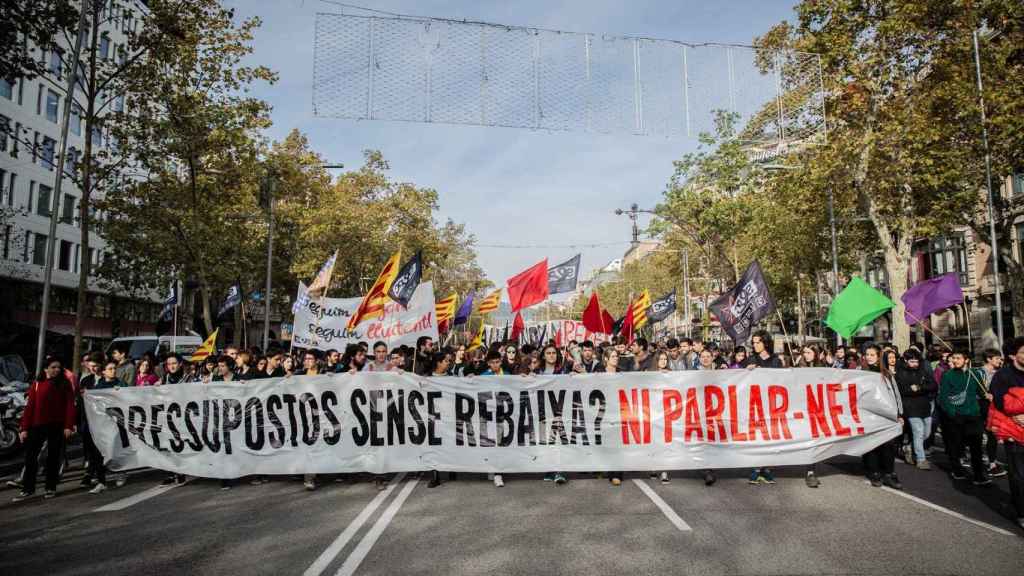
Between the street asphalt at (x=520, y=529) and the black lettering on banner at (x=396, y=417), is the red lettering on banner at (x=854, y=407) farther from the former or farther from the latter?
the black lettering on banner at (x=396, y=417)

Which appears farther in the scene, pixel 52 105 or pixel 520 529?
pixel 52 105

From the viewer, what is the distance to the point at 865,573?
5.13 m

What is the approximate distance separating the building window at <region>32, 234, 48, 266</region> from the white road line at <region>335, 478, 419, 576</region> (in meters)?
38.0

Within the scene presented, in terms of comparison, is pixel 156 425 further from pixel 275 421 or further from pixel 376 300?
pixel 376 300

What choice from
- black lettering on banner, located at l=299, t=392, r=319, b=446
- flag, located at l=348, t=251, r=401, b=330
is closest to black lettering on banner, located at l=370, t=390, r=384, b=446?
black lettering on banner, located at l=299, t=392, r=319, b=446

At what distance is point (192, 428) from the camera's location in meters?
9.27

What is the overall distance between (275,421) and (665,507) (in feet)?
16.2

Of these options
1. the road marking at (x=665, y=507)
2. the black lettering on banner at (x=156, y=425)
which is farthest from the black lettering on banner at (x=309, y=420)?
the road marking at (x=665, y=507)

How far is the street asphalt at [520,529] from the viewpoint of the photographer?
5.41 metres

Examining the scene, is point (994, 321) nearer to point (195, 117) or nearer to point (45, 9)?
point (195, 117)

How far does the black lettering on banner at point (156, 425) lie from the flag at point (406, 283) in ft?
12.6

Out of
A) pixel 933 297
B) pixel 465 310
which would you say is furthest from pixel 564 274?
pixel 933 297

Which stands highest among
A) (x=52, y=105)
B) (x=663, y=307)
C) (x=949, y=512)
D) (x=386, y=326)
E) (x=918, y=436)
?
(x=52, y=105)

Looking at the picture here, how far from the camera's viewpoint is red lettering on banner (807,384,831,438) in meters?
8.91
